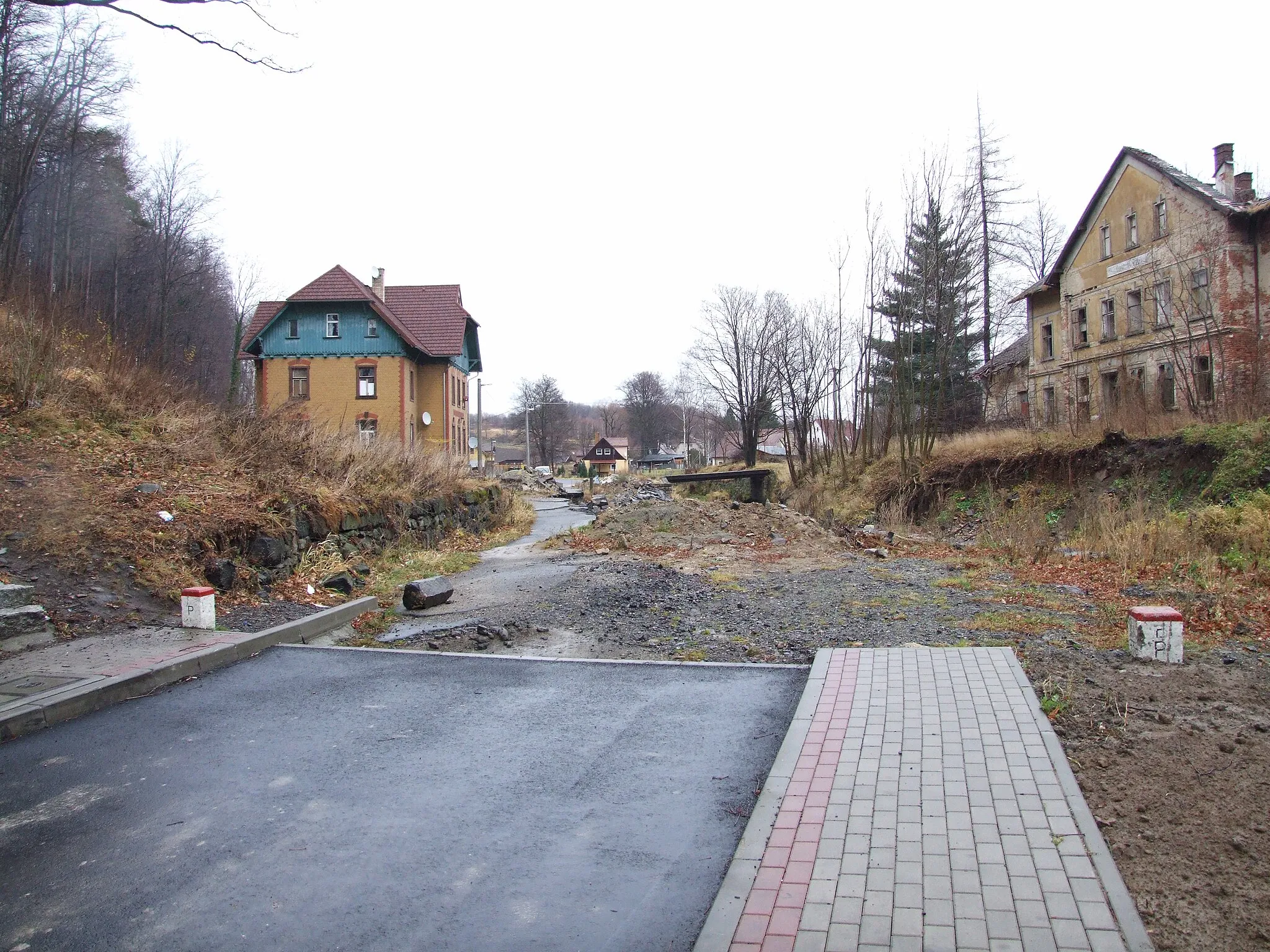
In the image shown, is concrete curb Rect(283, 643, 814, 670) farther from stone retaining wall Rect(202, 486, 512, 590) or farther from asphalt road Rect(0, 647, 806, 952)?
stone retaining wall Rect(202, 486, 512, 590)

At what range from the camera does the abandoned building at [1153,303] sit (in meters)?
20.6

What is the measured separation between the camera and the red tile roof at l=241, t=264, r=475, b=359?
133 ft

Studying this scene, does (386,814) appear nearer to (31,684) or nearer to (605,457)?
(31,684)

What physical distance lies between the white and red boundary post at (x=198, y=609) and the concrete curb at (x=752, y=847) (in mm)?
5853

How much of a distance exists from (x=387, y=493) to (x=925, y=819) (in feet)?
43.9

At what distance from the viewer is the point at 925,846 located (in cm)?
342

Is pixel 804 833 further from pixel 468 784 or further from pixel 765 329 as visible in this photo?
pixel 765 329

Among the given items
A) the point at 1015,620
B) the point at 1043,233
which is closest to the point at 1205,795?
the point at 1015,620

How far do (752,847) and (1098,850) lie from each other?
4.67 feet

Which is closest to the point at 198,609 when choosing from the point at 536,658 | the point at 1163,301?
the point at 536,658

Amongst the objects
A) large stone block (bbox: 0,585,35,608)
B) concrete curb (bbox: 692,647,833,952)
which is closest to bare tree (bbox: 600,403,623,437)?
large stone block (bbox: 0,585,35,608)

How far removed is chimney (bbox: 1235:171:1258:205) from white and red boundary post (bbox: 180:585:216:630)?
107 ft

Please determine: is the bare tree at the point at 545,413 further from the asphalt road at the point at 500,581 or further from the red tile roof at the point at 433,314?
the asphalt road at the point at 500,581

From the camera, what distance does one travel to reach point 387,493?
15469 mm
